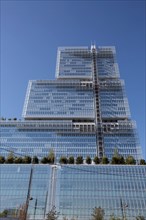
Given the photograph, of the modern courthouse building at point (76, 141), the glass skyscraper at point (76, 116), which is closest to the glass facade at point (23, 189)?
the modern courthouse building at point (76, 141)

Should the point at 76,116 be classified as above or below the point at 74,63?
below

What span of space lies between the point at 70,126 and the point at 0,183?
4929 centimetres

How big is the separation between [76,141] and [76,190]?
41.1 m

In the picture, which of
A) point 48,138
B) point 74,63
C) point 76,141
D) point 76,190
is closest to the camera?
point 76,190

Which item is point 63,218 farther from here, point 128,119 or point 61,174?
point 128,119

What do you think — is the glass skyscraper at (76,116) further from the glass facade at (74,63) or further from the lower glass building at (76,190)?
the lower glass building at (76,190)

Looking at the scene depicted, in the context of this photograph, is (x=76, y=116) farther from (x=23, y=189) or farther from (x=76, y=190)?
(x=23, y=189)

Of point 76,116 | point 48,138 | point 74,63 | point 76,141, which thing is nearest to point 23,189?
point 48,138

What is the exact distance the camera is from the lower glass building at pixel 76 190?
5550 centimetres

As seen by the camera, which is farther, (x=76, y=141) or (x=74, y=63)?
(x=74, y=63)

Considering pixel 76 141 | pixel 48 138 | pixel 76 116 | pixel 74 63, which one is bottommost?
pixel 76 141

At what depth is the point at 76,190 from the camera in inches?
2379

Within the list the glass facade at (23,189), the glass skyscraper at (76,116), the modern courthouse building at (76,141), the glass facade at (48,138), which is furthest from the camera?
the glass skyscraper at (76,116)

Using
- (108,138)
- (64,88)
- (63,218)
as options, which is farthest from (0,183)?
(64,88)
